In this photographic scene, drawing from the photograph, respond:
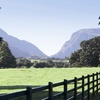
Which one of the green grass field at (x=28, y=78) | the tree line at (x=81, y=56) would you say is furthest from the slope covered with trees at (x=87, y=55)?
the green grass field at (x=28, y=78)

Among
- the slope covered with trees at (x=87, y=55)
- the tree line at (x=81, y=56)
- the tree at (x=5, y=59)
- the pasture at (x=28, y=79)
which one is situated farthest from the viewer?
the slope covered with trees at (x=87, y=55)

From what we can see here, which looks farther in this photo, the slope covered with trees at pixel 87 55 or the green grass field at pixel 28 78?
the slope covered with trees at pixel 87 55

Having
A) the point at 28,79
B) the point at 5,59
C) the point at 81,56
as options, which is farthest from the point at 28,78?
the point at 81,56

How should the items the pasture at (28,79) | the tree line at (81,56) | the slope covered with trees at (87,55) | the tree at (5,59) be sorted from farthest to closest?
the slope covered with trees at (87,55) < the tree line at (81,56) < the tree at (5,59) < the pasture at (28,79)

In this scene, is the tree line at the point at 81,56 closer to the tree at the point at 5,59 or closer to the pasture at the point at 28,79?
the tree at the point at 5,59

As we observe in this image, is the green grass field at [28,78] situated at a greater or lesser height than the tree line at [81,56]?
lesser

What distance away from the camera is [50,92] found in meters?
12.5

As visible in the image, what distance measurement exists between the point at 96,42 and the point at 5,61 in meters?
39.6

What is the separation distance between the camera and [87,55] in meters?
131

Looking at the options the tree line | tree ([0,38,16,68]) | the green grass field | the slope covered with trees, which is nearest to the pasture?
the green grass field

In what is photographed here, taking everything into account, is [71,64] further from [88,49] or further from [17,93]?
[17,93]

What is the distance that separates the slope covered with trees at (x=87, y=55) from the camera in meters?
126

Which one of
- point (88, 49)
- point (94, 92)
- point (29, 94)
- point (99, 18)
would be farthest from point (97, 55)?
point (29, 94)

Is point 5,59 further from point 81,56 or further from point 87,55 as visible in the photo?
point 87,55
